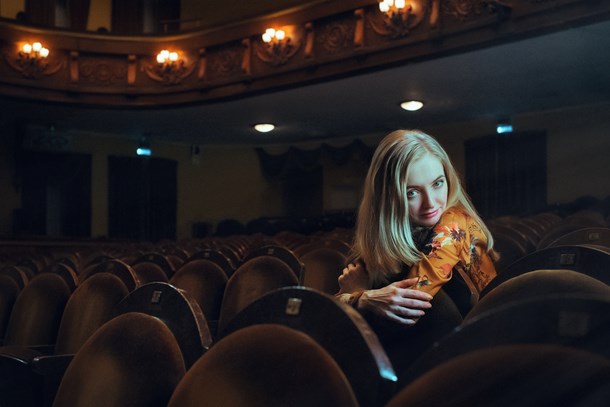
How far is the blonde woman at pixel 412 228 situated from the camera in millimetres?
1606

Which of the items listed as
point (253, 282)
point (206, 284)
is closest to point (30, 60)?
point (206, 284)

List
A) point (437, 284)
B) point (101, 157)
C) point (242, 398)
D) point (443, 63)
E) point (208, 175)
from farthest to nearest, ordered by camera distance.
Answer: point (208, 175) → point (101, 157) → point (443, 63) → point (437, 284) → point (242, 398)

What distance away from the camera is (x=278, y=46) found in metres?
9.82

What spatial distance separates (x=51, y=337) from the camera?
9.90 ft

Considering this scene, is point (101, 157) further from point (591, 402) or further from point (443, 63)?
point (591, 402)

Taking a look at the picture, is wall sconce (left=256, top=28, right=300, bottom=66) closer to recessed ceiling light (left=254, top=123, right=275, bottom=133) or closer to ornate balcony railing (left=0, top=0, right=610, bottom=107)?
ornate balcony railing (left=0, top=0, right=610, bottom=107)

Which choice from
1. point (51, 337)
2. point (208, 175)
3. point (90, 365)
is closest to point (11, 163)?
point (208, 175)

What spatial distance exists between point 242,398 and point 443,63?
803 cm

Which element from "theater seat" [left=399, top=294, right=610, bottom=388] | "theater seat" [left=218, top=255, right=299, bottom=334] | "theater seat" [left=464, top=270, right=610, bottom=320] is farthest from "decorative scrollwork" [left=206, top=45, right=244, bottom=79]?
"theater seat" [left=399, top=294, right=610, bottom=388]

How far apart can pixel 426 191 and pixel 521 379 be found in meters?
1.00

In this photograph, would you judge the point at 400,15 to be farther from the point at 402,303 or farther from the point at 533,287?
the point at 533,287

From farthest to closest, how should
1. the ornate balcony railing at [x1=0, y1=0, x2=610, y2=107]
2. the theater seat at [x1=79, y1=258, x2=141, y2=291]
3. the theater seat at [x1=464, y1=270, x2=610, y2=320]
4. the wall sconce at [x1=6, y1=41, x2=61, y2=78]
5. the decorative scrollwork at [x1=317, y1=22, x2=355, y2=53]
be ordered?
the wall sconce at [x1=6, y1=41, x2=61, y2=78] < the decorative scrollwork at [x1=317, y1=22, x2=355, y2=53] < the ornate balcony railing at [x1=0, y1=0, x2=610, y2=107] < the theater seat at [x1=79, y1=258, x2=141, y2=291] < the theater seat at [x1=464, y1=270, x2=610, y2=320]

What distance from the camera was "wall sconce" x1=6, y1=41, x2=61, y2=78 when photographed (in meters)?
10.6

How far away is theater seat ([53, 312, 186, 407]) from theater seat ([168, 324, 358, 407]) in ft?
0.81
